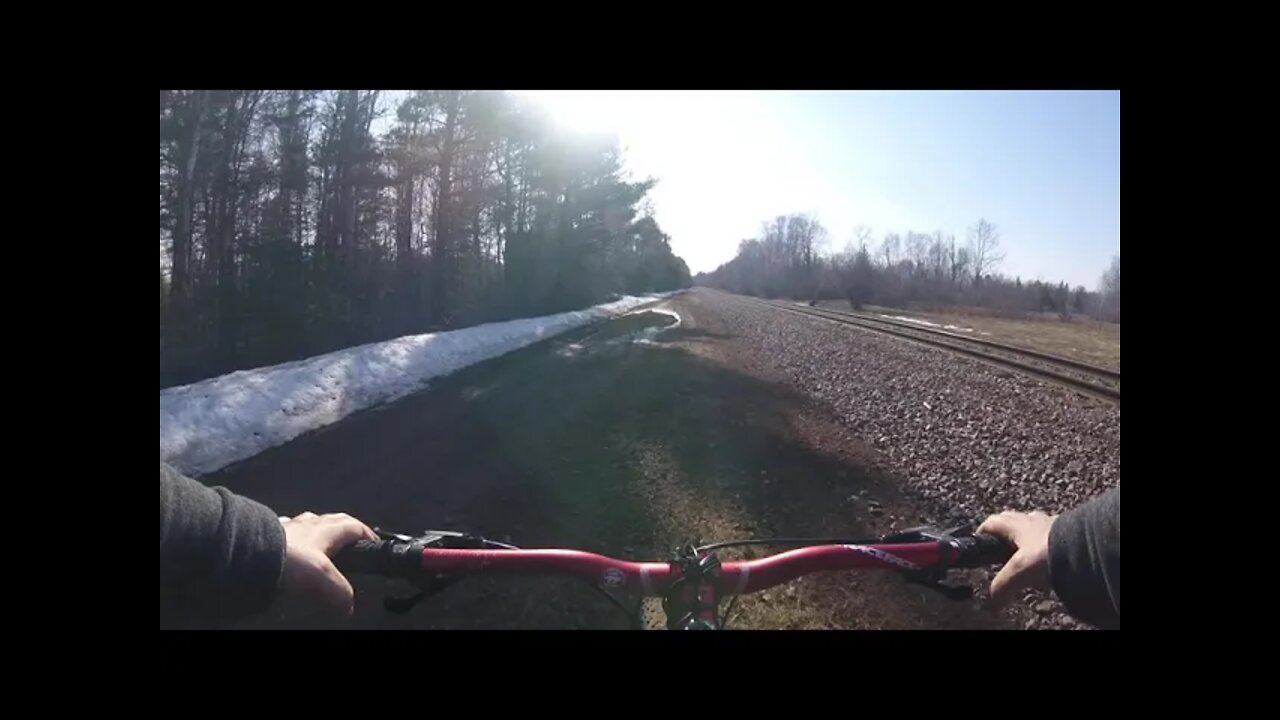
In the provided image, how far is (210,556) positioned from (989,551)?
2.50 meters

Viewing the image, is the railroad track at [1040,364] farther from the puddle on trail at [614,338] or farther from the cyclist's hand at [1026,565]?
the cyclist's hand at [1026,565]

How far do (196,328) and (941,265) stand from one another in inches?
990

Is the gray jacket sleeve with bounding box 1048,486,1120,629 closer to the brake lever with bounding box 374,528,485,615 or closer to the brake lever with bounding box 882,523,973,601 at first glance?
the brake lever with bounding box 882,523,973,601

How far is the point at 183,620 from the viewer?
1.47 metres

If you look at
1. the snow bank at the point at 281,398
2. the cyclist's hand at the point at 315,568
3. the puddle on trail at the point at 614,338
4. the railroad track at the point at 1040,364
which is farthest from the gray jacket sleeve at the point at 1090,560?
the puddle on trail at the point at 614,338

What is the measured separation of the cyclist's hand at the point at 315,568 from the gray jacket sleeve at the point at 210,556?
2.9 inches

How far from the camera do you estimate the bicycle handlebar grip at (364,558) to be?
1835 mm

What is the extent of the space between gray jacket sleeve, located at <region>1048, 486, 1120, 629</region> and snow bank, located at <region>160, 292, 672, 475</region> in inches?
170

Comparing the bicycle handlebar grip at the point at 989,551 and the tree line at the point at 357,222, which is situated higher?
the tree line at the point at 357,222

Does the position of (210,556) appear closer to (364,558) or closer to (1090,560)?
(364,558)

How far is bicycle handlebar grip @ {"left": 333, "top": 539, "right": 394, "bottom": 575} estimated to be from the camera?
183cm

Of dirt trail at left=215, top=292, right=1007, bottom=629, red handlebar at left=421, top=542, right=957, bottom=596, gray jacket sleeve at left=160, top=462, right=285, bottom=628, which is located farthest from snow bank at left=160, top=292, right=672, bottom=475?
red handlebar at left=421, top=542, right=957, bottom=596
